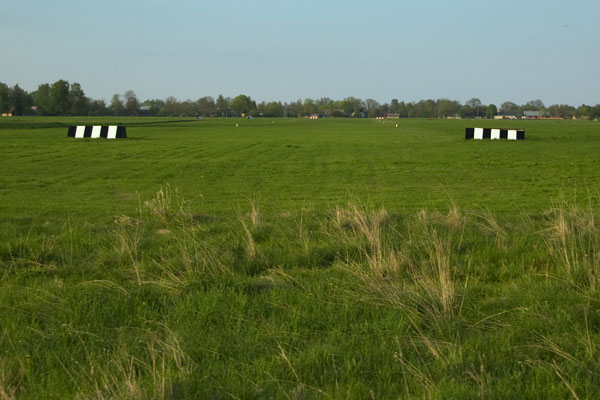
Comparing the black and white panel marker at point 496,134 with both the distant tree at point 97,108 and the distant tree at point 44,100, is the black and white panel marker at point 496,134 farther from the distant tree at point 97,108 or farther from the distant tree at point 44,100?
the distant tree at point 97,108

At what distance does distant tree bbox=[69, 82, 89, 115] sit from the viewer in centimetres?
17550

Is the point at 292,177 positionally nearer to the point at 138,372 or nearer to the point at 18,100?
the point at 138,372

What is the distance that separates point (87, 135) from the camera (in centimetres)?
4281

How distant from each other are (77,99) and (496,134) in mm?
158294

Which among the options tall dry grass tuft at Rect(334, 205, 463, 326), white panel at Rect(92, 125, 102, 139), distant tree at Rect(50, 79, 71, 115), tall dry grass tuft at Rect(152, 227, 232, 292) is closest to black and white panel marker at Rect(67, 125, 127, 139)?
white panel at Rect(92, 125, 102, 139)

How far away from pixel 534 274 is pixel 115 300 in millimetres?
4532

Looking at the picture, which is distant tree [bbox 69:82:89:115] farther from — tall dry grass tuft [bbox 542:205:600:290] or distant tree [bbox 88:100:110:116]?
tall dry grass tuft [bbox 542:205:600:290]

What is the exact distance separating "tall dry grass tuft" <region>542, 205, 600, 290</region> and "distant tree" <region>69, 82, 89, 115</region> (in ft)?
604

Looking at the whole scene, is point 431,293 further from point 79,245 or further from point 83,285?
point 79,245

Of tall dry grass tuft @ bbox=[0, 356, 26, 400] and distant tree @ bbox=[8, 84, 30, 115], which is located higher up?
distant tree @ bbox=[8, 84, 30, 115]

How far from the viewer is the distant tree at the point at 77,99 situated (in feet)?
576

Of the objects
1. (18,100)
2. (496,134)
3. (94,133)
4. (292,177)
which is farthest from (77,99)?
(292,177)

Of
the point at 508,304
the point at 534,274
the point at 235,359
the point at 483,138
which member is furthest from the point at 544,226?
the point at 483,138

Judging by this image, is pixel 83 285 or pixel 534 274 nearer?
pixel 83 285
